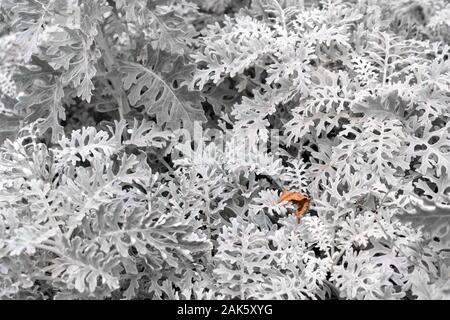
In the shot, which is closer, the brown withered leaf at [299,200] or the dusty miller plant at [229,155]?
the dusty miller plant at [229,155]

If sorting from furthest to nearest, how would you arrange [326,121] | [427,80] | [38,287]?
[326,121] < [427,80] < [38,287]

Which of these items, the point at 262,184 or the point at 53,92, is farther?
the point at 53,92

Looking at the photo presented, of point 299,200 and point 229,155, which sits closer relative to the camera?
point 299,200

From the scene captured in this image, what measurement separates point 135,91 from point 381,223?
0.99 meters

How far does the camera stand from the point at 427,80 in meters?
1.93

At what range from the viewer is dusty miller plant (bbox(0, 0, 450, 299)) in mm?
1613

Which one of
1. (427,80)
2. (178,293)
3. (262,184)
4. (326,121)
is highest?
(427,80)

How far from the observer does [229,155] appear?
198 cm

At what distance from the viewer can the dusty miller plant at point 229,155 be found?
5.29ft

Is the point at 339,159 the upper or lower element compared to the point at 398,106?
lower

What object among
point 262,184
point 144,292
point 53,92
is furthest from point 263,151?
point 53,92

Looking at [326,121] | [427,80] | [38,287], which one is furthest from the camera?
[326,121]

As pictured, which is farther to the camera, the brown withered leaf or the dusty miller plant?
the brown withered leaf

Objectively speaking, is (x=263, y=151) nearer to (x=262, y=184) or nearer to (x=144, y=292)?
(x=262, y=184)
